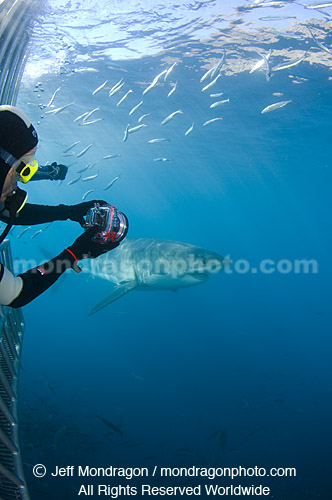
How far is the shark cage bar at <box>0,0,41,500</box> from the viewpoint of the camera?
8.58ft

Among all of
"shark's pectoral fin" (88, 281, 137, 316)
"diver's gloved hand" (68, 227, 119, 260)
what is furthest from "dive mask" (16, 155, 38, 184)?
"shark's pectoral fin" (88, 281, 137, 316)

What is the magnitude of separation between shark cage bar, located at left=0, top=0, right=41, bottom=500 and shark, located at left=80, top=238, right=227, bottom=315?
199 centimetres

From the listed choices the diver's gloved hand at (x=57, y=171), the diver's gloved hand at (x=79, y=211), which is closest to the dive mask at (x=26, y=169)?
the diver's gloved hand at (x=79, y=211)

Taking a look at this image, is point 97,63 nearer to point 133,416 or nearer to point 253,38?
point 253,38

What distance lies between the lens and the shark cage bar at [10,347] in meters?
2.62

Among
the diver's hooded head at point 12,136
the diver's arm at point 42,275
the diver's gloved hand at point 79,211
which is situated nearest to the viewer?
the diver's hooded head at point 12,136

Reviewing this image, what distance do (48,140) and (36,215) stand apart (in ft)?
105

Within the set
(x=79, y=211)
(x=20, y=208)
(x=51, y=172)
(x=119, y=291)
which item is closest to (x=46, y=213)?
(x=79, y=211)

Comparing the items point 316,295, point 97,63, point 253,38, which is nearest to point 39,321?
point 97,63

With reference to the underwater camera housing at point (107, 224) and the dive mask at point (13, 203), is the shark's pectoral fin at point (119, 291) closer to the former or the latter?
the underwater camera housing at point (107, 224)

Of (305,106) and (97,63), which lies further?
(305,106)

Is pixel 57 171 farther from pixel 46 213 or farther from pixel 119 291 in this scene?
pixel 119 291

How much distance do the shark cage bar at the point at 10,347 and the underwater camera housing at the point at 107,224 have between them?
187 cm

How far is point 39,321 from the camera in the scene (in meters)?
22.4
